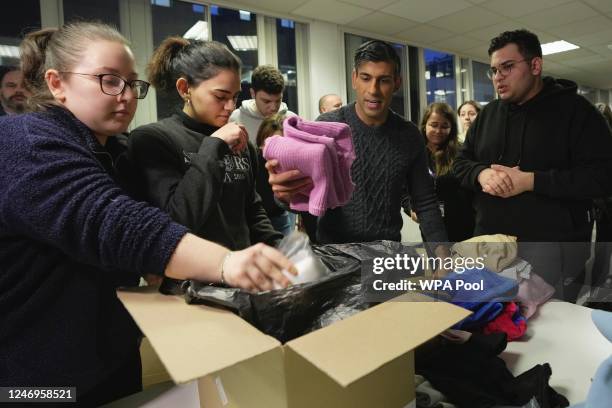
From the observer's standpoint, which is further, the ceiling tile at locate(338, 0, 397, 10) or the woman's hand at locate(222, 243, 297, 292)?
the ceiling tile at locate(338, 0, 397, 10)

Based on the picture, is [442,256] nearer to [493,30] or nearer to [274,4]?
[274,4]

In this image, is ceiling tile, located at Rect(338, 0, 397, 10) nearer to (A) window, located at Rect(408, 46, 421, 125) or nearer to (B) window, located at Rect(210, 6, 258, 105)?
(B) window, located at Rect(210, 6, 258, 105)

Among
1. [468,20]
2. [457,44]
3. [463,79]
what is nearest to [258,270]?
[468,20]

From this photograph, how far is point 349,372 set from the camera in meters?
Result: 0.49

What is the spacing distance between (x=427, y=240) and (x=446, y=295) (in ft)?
1.55

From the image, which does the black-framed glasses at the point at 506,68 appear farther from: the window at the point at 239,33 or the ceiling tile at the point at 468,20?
the ceiling tile at the point at 468,20

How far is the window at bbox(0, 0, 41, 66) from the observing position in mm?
2949

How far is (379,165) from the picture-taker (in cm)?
142

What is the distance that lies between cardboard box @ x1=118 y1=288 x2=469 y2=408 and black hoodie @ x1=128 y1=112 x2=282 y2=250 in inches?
9.0

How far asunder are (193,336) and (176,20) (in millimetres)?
3936

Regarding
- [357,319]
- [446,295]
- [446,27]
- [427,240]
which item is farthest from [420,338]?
[446,27]

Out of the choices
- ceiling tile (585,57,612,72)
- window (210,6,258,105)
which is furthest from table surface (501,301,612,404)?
ceiling tile (585,57,612,72)

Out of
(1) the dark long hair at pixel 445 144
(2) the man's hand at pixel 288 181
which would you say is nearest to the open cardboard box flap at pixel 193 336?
(2) the man's hand at pixel 288 181

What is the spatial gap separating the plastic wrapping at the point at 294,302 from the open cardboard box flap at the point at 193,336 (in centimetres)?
3
